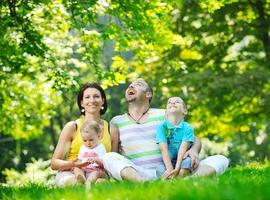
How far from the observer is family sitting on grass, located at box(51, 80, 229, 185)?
7.04 m

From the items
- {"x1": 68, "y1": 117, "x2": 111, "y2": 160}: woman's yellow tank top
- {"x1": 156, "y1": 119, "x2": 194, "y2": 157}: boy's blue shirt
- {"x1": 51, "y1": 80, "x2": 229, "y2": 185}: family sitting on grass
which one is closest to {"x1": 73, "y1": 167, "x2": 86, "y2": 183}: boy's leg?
{"x1": 51, "y1": 80, "x2": 229, "y2": 185}: family sitting on grass

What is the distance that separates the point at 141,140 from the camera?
25.9 ft

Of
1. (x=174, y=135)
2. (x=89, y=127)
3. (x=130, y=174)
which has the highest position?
(x=89, y=127)

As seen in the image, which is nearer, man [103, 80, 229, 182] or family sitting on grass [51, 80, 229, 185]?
family sitting on grass [51, 80, 229, 185]

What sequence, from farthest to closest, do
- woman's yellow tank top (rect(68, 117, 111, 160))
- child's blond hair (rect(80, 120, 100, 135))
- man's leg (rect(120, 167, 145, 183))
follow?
woman's yellow tank top (rect(68, 117, 111, 160)), child's blond hair (rect(80, 120, 100, 135)), man's leg (rect(120, 167, 145, 183))

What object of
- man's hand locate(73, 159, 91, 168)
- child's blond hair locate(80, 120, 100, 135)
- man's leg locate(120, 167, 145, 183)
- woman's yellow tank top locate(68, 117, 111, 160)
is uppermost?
child's blond hair locate(80, 120, 100, 135)

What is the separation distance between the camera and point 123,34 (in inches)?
487

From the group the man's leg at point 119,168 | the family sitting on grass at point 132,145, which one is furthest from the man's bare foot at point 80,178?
the man's leg at point 119,168

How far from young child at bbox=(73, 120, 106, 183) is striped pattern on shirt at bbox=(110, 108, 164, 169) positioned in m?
0.51

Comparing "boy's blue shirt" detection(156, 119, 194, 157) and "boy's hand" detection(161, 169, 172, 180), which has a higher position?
"boy's blue shirt" detection(156, 119, 194, 157)

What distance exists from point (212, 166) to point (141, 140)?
4.29 ft

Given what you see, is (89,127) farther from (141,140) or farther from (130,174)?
(130,174)

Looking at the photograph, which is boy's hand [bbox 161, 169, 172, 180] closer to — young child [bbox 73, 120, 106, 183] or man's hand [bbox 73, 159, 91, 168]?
young child [bbox 73, 120, 106, 183]

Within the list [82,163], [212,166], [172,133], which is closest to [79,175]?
[82,163]
